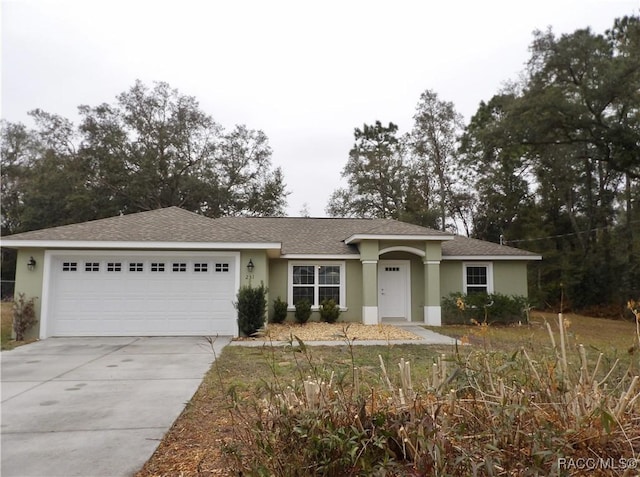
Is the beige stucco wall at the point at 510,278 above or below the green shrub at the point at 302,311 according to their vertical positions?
above

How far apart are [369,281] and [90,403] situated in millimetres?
9700

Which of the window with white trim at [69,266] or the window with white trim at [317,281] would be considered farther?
the window with white trim at [317,281]

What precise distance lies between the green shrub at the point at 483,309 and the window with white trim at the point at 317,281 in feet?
12.3

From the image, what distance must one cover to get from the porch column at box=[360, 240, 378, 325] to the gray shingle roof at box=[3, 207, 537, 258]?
530 mm

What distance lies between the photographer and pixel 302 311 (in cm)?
1338

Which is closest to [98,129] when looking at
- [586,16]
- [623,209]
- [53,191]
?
[53,191]

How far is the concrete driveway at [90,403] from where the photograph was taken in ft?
11.8

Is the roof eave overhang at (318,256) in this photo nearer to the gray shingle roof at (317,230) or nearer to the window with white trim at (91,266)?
the gray shingle roof at (317,230)

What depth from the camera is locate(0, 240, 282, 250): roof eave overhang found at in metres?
10.7

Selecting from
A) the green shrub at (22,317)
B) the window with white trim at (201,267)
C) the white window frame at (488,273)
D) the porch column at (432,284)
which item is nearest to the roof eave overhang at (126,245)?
the window with white trim at (201,267)

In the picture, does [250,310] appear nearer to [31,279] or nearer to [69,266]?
[69,266]

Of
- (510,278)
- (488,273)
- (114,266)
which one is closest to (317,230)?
(488,273)

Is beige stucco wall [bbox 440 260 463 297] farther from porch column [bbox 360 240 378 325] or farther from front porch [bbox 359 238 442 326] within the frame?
porch column [bbox 360 240 378 325]

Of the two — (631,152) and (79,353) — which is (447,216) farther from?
(79,353)
